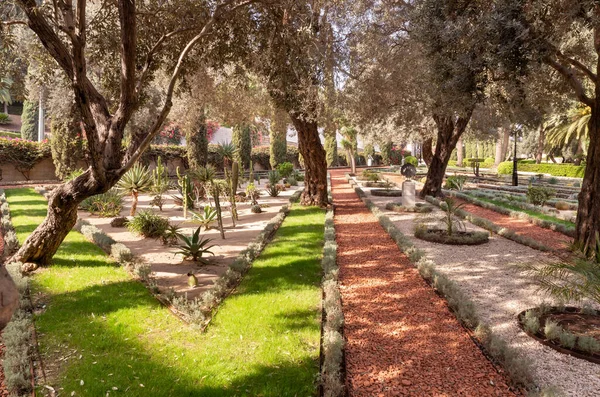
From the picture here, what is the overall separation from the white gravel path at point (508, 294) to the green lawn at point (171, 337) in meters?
2.55

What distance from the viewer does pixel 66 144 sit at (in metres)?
25.0

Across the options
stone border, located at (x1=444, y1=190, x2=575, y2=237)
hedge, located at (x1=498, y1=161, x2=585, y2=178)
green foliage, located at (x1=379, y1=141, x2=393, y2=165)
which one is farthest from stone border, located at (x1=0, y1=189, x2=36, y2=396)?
green foliage, located at (x1=379, y1=141, x2=393, y2=165)

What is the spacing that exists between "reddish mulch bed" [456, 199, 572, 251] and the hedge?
21051 millimetres

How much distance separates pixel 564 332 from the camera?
4.82 meters

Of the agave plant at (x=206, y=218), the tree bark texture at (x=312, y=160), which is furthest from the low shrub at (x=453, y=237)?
the agave plant at (x=206, y=218)

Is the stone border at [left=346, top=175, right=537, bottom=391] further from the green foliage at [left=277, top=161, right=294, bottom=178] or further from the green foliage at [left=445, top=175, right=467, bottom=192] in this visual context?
the green foliage at [left=277, top=161, right=294, bottom=178]

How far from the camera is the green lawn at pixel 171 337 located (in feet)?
13.0

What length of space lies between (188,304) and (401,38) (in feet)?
46.0

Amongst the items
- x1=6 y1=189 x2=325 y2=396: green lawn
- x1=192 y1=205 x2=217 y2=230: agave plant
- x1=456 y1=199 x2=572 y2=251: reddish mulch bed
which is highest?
x1=192 y1=205 x2=217 y2=230: agave plant

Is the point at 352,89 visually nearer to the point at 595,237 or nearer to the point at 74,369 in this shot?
the point at 595,237

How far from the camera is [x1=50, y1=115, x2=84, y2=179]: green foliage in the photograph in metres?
24.9

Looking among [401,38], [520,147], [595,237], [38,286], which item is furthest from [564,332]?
[520,147]

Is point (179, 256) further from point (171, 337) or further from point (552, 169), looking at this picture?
point (552, 169)

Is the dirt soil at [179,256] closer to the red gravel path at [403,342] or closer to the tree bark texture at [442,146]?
the red gravel path at [403,342]
